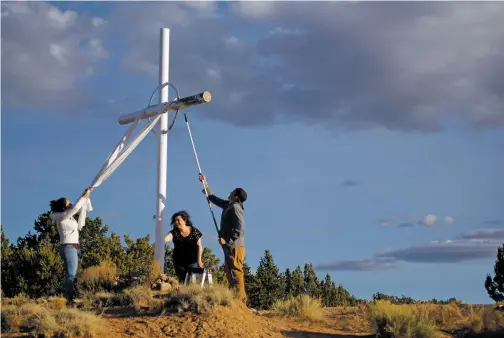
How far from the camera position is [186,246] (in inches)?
595

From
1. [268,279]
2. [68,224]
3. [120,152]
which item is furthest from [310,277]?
[68,224]

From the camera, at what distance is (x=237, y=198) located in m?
14.8

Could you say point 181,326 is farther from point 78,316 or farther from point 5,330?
point 5,330

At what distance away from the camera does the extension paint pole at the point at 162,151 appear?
17125mm

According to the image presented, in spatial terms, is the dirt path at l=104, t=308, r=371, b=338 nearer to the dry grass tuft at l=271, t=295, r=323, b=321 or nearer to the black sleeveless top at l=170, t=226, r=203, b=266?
the dry grass tuft at l=271, t=295, r=323, b=321

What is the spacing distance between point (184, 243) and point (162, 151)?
313 centimetres

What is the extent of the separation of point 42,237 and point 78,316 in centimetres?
2956

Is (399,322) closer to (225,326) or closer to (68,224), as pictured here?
(225,326)

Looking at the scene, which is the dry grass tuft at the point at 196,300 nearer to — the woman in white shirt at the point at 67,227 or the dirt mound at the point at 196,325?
the dirt mound at the point at 196,325

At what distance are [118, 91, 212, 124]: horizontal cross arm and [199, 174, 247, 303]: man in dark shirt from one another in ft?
9.85

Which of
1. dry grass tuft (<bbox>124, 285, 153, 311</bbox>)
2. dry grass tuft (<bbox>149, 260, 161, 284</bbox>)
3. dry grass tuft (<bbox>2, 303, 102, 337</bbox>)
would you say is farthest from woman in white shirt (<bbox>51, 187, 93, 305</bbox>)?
dry grass tuft (<bbox>149, 260, 161, 284</bbox>)

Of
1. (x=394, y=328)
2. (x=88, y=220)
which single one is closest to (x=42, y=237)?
(x=88, y=220)

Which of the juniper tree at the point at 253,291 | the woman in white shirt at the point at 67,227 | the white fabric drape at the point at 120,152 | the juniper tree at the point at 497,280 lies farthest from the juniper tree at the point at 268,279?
the woman in white shirt at the point at 67,227

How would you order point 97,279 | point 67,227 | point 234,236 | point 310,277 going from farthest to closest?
point 310,277 < point 97,279 < point 234,236 < point 67,227
